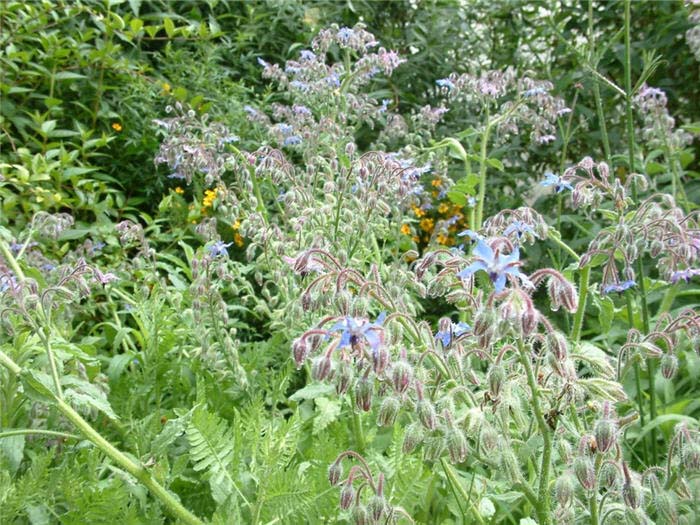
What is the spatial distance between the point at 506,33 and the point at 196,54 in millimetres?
2391

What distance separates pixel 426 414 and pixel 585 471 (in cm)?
27

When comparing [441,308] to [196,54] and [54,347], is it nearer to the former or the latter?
[196,54]

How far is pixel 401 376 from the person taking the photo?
1.23 meters

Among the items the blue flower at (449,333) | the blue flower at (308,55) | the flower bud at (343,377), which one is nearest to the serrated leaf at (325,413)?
the blue flower at (449,333)

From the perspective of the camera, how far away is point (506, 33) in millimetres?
5723

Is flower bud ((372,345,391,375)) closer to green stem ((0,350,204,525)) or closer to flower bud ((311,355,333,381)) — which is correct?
flower bud ((311,355,333,381))

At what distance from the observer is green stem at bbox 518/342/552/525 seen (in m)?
1.22

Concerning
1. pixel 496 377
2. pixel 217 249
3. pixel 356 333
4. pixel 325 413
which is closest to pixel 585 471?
pixel 496 377

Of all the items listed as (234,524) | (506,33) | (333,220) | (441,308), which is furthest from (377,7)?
(234,524)

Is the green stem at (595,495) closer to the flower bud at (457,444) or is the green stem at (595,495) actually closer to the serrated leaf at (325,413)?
the flower bud at (457,444)

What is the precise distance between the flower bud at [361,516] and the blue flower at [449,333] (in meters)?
0.37

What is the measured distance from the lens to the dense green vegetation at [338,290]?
130 cm

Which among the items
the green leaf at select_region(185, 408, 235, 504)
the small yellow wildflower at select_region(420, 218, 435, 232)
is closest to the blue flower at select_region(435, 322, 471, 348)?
the green leaf at select_region(185, 408, 235, 504)

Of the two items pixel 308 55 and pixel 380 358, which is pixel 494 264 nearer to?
pixel 380 358
